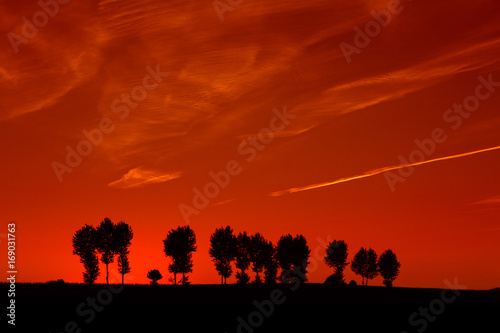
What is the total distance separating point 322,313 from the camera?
4888 cm

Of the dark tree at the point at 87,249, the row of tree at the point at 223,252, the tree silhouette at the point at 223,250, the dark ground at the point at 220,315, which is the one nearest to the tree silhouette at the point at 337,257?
the row of tree at the point at 223,252

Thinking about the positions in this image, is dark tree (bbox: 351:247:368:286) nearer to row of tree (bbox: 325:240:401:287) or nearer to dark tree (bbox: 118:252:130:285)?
row of tree (bbox: 325:240:401:287)

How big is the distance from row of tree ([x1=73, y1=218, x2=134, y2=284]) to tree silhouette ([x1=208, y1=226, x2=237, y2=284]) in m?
24.8

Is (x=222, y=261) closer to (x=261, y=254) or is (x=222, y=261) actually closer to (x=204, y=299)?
(x=261, y=254)

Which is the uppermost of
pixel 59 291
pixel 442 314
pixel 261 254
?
pixel 261 254

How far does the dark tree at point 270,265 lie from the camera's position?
160m

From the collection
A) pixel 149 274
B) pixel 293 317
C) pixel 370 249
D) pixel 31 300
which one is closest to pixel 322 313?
pixel 293 317

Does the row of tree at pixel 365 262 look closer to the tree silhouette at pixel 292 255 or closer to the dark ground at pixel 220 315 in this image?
the tree silhouette at pixel 292 255

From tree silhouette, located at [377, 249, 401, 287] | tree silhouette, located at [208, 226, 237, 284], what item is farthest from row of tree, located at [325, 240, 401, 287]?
tree silhouette, located at [208, 226, 237, 284]

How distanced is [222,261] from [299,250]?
2301cm

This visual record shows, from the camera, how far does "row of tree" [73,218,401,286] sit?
137875mm

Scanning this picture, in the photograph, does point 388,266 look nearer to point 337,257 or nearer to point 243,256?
point 337,257

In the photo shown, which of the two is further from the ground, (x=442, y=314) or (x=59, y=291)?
(x=59, y=291)

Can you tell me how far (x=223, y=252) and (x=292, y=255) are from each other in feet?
66.8
